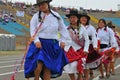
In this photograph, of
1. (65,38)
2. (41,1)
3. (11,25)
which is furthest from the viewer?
(11,25)

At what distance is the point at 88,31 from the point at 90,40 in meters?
0.28

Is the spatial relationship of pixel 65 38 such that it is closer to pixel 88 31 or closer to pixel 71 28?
pixel 71 28

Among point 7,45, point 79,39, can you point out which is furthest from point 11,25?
point 79,39

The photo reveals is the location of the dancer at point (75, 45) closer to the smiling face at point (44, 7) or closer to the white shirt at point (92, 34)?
the white shirt at point (92, 34)

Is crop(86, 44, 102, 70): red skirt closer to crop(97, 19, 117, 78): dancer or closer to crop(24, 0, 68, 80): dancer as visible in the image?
crop(97, 19, 117, 78): dancer

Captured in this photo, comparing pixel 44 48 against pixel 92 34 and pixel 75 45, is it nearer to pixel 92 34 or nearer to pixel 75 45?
pixel 75 45

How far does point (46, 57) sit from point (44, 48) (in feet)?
0.58

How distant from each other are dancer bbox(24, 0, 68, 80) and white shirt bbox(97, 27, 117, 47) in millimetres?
6521

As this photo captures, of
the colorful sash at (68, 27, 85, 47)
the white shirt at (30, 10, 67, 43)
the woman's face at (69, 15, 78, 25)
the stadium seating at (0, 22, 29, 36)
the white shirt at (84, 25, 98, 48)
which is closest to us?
the white shirt at (30, 10, 67, 43)

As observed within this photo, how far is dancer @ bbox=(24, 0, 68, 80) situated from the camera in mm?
7086

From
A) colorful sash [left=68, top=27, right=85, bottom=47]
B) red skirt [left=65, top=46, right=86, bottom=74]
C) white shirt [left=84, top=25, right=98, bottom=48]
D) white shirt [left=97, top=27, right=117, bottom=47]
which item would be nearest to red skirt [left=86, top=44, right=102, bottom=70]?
white shirt [left=84, top=25, right=98, bottom=48]

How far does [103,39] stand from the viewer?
14070 mm

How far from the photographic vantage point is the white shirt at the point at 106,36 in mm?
13977

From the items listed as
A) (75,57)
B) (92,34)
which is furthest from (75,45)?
(92,34)
